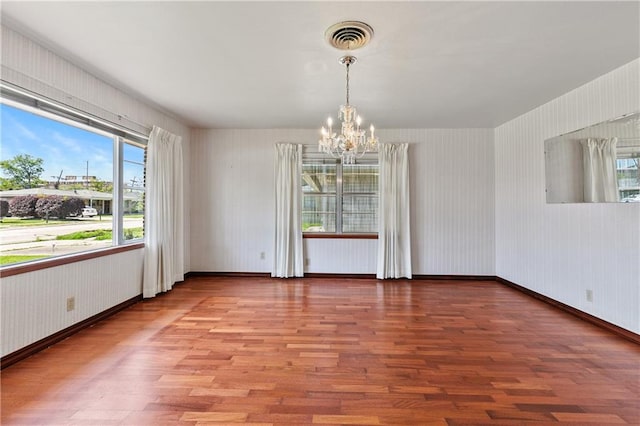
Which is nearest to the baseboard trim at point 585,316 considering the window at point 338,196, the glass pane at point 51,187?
the window at point 338,196

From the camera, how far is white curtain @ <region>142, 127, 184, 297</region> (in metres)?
3.75

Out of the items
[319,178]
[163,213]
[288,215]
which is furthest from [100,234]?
[319,178]

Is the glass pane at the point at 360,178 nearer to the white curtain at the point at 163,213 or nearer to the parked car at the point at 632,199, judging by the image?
the white curtain at the point at 163,213

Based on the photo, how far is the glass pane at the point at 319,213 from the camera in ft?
16.5

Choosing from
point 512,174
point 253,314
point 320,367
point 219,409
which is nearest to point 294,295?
point 253,314

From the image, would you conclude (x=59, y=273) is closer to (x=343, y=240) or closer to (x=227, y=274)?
(x=227, y=274)

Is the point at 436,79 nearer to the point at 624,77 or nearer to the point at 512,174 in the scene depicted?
the point at 624,77

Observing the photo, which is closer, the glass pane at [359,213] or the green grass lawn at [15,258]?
the green grass lawn at [15,258]

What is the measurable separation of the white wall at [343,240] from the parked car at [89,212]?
1905mm

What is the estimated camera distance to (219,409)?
1.71 metres

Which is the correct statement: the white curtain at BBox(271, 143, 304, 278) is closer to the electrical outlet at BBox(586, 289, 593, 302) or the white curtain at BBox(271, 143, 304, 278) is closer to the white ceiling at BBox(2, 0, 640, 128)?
the white ceiling at BBox(2, 0, 640, 128)

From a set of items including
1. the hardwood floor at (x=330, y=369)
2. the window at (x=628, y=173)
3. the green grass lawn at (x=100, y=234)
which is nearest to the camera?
the hardwood floor at (x=330, y=369)

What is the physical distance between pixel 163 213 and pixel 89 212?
3.08ft

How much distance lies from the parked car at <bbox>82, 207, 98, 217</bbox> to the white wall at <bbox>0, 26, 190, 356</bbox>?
0.49 m
